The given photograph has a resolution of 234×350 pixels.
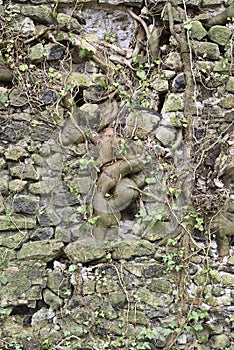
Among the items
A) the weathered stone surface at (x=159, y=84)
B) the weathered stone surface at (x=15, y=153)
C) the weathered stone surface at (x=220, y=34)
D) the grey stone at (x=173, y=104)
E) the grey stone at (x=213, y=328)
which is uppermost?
the weathered stone surface at (x=220, y=34)

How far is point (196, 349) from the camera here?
10.1 feet

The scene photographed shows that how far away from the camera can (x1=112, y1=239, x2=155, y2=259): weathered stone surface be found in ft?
10.2

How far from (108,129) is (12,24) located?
1.03 m

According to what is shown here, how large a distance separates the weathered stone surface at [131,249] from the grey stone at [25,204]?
2.13 ft

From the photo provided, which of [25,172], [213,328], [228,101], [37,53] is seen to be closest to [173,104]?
[228,101]

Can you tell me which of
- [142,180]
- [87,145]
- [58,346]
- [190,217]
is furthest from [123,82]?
[58,346]

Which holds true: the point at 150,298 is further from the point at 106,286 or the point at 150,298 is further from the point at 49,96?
the point at 49,96

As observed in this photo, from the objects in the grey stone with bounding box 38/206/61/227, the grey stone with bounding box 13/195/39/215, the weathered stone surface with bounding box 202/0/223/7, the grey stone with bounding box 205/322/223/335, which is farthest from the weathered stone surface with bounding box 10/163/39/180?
the weathered stone surface with bounding box 202/0/223/7

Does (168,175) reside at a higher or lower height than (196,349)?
higher

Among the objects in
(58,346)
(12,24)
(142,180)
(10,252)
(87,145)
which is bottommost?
(58,346)

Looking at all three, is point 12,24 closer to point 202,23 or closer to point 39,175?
point 39,175

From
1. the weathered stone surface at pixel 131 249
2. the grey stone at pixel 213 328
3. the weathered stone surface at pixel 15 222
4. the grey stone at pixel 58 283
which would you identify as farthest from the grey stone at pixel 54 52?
the grey stone at pixel 213 328

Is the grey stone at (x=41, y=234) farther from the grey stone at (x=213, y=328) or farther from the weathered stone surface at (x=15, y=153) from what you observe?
the grey stone at (x=213, y=328)

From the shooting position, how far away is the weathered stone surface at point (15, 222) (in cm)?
306
